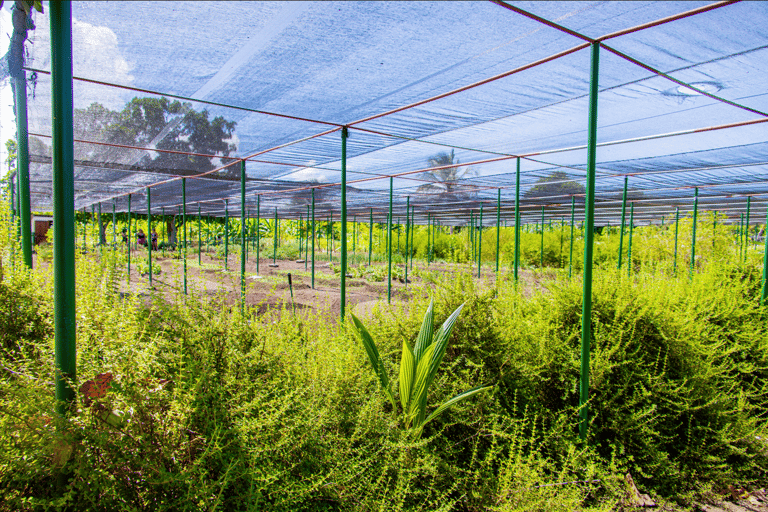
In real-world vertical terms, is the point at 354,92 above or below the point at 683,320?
above

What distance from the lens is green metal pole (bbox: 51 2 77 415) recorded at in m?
1.58

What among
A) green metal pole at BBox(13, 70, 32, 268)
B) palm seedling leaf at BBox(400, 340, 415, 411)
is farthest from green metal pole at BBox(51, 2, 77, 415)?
green metal pole at BBox(13, 70, 32, 268)

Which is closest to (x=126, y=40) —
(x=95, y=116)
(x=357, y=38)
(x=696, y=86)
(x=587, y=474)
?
(x=357, y=38)

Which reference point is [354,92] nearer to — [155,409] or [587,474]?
[155,409]

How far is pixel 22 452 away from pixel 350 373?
56.6 inches

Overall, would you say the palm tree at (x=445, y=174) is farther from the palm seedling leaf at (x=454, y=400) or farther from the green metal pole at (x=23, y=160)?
the green metal pole at (x=23, y=160)

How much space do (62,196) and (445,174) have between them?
5.61m

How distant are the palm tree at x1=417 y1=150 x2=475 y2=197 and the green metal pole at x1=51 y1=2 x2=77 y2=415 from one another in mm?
4139

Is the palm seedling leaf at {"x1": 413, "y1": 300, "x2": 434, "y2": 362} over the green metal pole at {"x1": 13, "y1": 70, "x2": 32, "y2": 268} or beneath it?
beneath

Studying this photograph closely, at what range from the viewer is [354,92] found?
2.96 metres

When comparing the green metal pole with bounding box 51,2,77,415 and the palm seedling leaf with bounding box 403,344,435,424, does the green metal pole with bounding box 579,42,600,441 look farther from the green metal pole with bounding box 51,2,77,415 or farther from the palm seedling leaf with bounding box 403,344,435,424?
the green metal pole with bounding box 51,2,77,415

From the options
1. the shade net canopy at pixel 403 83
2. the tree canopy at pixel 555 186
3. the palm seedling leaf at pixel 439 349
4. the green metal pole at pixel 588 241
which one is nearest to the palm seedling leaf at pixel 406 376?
the palm seedling leaf at pixel 439 349

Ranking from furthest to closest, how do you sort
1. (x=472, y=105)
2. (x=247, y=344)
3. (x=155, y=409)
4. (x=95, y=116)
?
(x=95, y=116)
(x=472, y=105)
(x=247, y=344)
(x=155, y=409)

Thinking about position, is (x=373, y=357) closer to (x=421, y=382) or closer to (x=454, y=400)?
(x=421, y=382)
